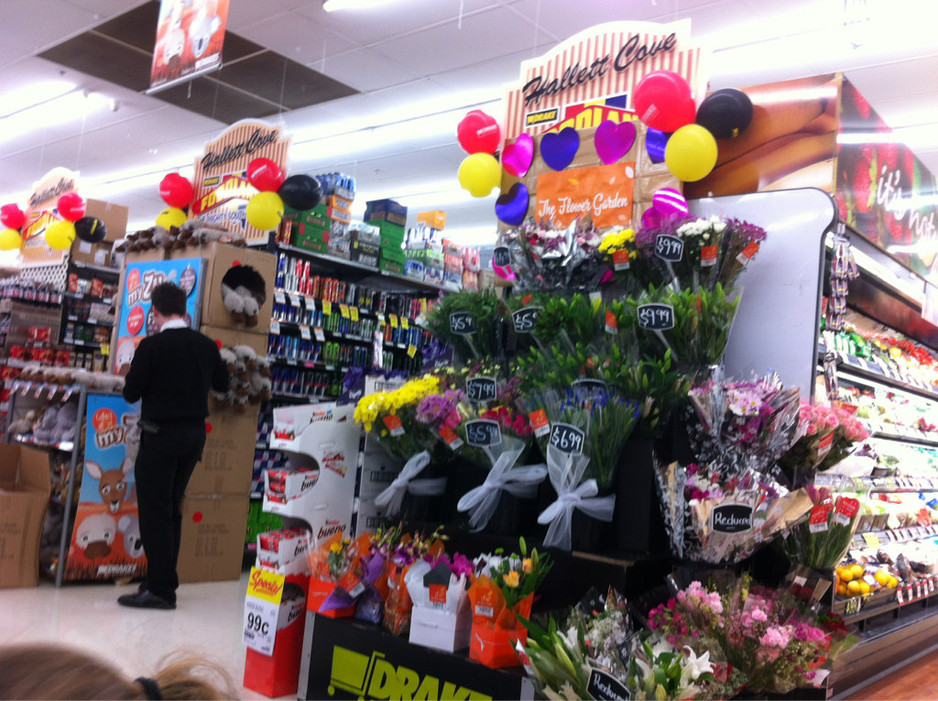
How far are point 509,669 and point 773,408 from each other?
4.09ft

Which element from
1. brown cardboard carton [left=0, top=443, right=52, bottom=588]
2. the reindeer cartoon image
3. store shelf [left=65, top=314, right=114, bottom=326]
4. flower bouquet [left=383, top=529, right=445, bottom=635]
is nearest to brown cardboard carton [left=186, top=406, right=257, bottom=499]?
the reindeer cartoon image

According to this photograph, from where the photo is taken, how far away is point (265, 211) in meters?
6.32

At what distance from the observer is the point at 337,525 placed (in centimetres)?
375

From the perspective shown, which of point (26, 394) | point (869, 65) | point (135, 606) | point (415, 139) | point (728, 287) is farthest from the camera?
point (415, 139)

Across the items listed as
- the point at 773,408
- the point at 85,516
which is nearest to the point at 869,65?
the point at 773,408

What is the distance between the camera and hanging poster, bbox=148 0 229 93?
525 centimetres

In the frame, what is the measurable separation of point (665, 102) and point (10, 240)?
30.0 feet

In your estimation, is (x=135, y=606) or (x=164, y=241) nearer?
(x=135, y=606)

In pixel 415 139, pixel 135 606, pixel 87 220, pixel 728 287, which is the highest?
pixel 415 139

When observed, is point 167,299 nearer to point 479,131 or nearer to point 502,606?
point 479,131

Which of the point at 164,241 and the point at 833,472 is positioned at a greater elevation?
the point at 164,241

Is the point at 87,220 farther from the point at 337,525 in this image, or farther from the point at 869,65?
the point at 869,65

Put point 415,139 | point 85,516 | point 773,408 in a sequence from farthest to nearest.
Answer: point 415,139 → point 85,516 → point 773,408

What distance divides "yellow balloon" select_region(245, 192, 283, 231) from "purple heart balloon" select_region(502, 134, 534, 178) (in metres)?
2.52
